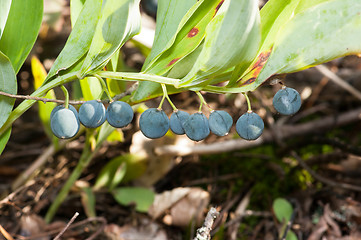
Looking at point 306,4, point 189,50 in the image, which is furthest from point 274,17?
point 189,50

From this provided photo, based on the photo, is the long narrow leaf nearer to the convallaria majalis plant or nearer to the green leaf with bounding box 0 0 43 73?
the convallaria majalis plant

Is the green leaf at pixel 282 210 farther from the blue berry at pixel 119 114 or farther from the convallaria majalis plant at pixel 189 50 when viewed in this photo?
the blue berry at pixel 119 114

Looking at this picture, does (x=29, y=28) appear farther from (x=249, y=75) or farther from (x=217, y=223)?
(x=217, y=223)

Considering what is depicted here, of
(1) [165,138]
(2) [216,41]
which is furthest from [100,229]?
(2) [216,41]

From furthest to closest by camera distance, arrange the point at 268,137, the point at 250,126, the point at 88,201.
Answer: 1. the point at 268,137
2. the point at 88,201
3. the point at 250,126

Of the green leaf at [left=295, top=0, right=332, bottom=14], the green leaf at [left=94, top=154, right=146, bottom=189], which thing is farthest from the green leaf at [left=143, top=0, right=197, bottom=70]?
the green leaf at [left=94, top=154, right=146, bottom=189]

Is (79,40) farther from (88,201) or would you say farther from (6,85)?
(88,201)

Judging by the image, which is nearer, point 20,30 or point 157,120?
point 157,120
